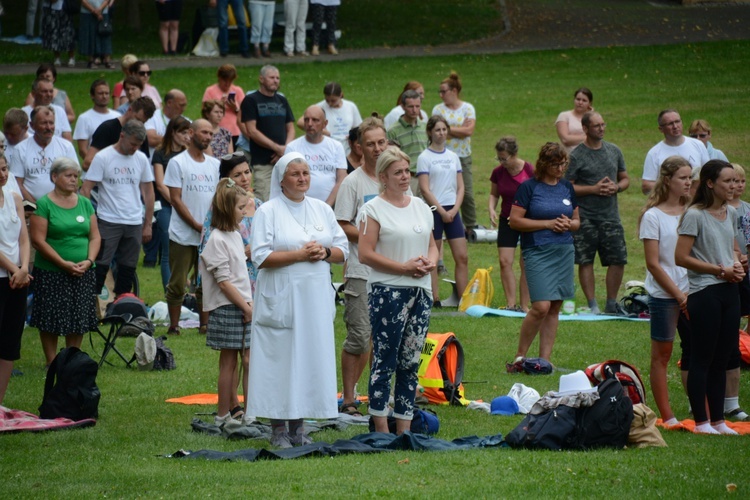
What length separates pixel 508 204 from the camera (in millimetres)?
13633

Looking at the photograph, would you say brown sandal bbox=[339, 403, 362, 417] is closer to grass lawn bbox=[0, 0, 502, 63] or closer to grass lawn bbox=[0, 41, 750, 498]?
grass lawn bbox=[0, 41, 750, 498]

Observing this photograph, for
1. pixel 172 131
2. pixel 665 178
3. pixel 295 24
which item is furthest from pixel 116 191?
pixel 295 24

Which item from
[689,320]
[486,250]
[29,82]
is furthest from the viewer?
[29,82]

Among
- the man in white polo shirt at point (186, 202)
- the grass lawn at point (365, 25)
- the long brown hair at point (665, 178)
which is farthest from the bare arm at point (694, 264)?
the grass lawn at point (365, 25)

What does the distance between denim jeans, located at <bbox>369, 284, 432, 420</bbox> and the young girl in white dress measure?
1.07m

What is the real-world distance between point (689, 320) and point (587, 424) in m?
1.17

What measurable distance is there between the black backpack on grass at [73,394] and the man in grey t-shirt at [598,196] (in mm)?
6281

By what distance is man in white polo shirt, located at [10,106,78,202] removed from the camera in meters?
12.6

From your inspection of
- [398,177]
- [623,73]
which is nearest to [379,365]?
[398,177]

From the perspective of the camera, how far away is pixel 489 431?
28.1 ft

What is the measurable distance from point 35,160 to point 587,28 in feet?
76.1

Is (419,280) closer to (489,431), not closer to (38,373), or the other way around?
(489,431)

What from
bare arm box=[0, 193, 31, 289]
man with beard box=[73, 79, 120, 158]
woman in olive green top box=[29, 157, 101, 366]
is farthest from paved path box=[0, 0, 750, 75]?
bare arm box=[0, 193, 31, 289]

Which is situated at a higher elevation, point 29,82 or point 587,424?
point 29,82
